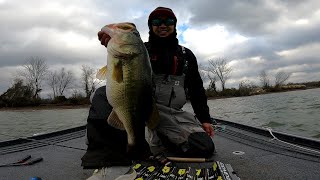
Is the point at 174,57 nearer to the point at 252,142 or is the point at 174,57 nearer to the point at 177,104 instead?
the point at 177,104

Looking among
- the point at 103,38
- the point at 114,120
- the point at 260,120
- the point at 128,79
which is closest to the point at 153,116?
the point at 114,120

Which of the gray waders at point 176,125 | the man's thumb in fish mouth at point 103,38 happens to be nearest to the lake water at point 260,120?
the gray waders at point 176,125

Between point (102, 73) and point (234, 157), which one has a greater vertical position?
Result: point (102, 73)

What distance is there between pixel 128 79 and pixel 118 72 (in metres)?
0.10

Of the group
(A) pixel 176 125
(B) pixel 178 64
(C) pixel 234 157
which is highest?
(B) pixel 178 64

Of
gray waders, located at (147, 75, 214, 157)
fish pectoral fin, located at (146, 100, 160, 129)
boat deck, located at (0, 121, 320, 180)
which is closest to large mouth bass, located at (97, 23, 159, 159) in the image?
fish pectoral fin, located at (146, 100, 160, 129)

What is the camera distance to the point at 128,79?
2.50 metres

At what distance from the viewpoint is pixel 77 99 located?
52.1 m

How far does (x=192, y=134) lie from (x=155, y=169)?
0.98m

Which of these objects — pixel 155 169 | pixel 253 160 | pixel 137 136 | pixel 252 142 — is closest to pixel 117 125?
pixel 137 136

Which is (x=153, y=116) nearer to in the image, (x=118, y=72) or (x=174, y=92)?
(x=118, y=72)

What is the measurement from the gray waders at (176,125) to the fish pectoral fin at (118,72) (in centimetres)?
153

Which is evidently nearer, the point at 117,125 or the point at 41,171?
the point at 117,125

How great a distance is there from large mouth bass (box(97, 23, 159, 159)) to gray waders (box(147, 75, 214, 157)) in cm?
135
